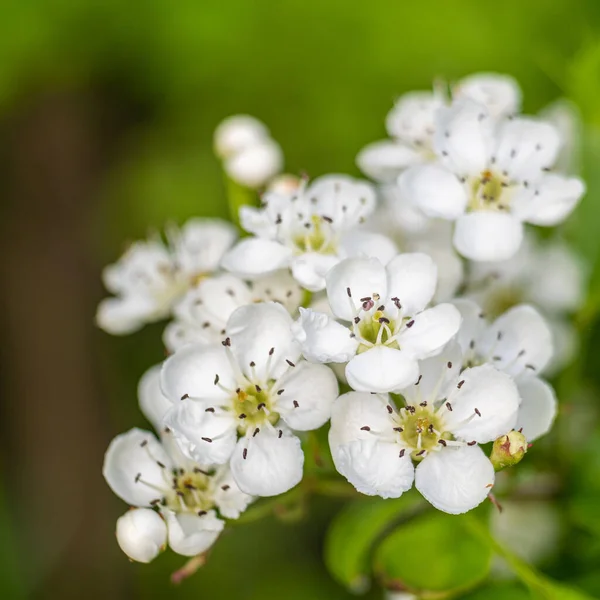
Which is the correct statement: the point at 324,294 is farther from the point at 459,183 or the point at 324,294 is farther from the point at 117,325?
the point at 117,325

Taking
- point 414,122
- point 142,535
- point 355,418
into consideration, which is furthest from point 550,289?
point 142,535

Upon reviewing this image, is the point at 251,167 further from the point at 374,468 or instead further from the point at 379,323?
the point at 374,468

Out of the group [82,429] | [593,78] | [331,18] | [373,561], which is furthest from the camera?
[82,429]

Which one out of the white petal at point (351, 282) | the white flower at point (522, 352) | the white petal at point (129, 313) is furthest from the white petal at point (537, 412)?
the white petal at point (129, 313)

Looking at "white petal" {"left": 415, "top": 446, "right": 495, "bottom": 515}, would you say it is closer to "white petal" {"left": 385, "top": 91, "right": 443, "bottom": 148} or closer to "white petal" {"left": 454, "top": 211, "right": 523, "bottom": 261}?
"white petal" {"left": 454, "top": 211, "right": 523, "bottom": 261}

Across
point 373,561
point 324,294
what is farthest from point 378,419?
point 373,561
